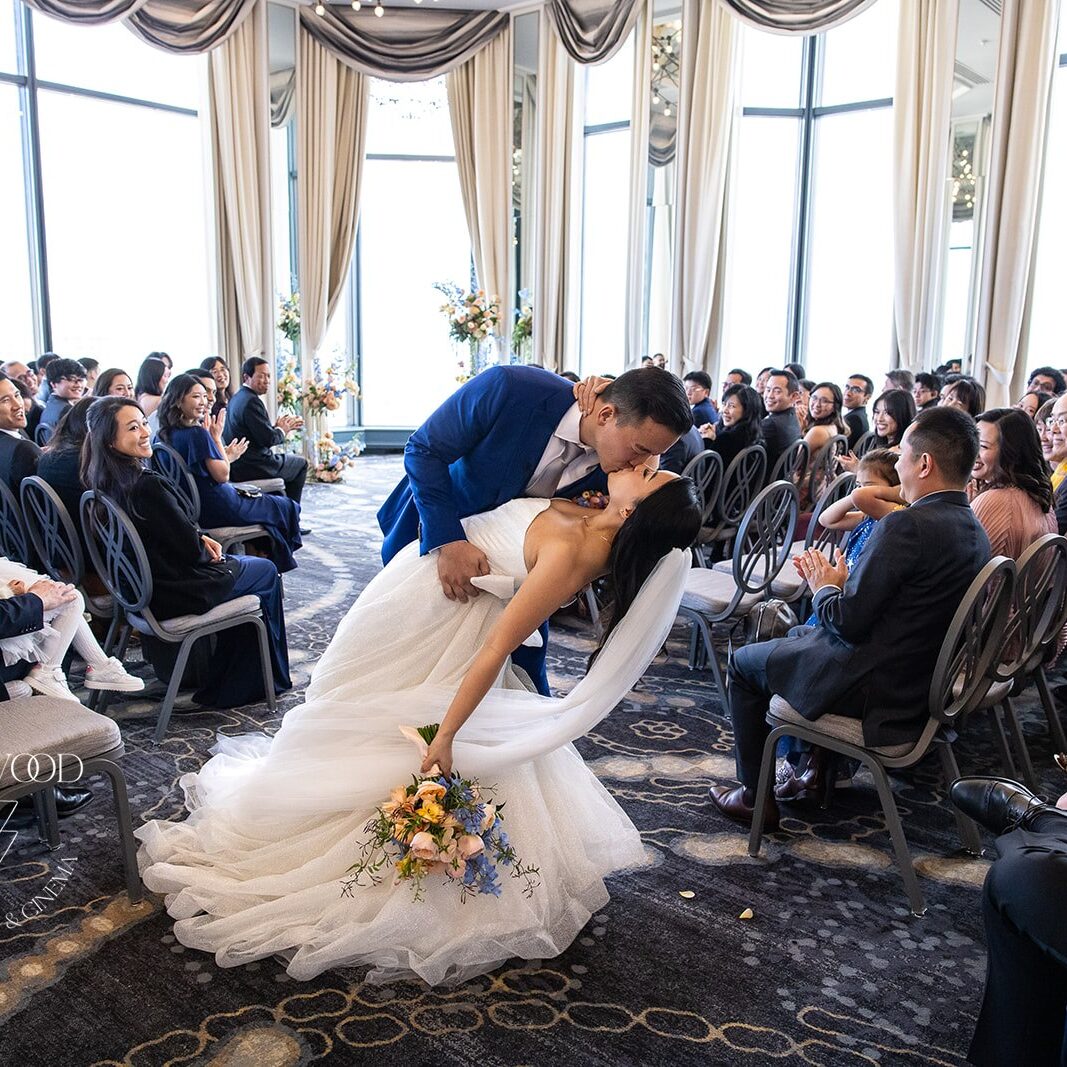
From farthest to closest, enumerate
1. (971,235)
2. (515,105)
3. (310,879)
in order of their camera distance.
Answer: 1. (515,105)
2. (971,235)
3. (310,879)

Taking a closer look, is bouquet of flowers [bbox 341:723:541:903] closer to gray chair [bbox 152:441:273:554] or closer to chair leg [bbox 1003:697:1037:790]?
chair leg [bbox 1003:697:1037:790]

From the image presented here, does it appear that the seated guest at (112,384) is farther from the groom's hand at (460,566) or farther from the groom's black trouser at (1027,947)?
the groom's black trouser at (1027,947)

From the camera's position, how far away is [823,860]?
2885 millimetres

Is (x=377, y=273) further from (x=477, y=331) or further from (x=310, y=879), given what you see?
(x=310, y=879)

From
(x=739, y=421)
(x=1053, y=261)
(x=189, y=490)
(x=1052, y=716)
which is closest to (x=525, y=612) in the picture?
(x=1052, y=716)

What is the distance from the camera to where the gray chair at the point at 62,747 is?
2.29 m

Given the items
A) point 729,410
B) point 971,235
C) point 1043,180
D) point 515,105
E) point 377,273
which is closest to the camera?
point 729,410

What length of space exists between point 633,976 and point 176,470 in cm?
351

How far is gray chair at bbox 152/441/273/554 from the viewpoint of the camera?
4.81 meters

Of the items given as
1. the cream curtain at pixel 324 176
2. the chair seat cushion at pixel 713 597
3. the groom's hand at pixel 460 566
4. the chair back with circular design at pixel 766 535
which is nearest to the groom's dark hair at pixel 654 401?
the groom's hand at pixel 460 566

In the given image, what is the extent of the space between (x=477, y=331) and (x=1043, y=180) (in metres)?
5.29

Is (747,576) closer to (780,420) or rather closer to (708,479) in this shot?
(708,479)

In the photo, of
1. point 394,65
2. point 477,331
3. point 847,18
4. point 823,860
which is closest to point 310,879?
point 823,860

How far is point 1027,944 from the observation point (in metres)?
1.80
